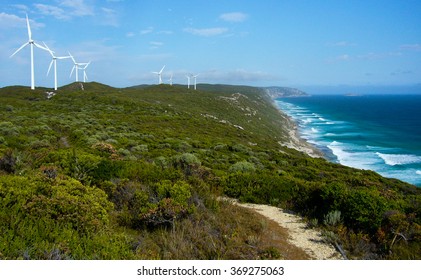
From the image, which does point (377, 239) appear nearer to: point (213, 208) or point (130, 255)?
point (213, 208)

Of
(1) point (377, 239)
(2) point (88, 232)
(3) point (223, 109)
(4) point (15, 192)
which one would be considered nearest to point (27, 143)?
(4) point (15, 192)

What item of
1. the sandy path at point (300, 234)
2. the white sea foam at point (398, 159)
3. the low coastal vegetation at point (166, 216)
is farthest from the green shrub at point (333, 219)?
the white sea foam at point (398, 159)

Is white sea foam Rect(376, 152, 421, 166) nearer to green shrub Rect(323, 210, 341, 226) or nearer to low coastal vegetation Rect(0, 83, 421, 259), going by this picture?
low coastal vegetation Rect(0, 83, 421, 259)

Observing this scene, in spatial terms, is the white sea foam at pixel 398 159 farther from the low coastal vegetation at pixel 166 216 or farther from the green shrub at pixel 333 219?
the green shrub at pixel 333 219

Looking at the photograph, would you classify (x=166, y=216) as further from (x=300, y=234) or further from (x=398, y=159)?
(x=398, y=159)

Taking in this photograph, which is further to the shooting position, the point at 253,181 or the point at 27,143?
the point at 27,143

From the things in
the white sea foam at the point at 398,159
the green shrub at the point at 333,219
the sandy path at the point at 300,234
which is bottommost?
the white sea foam at the point at 398,159

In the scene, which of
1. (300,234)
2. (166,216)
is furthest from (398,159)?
(166,216)

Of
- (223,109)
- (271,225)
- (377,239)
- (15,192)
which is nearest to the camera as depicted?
(15,192)
